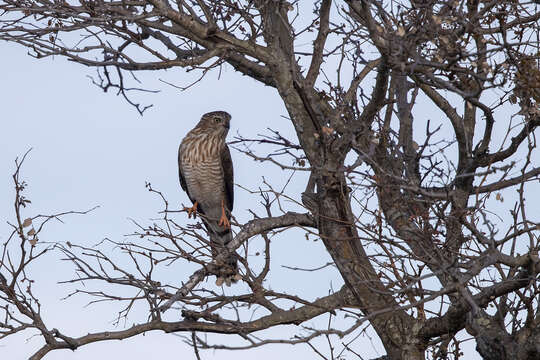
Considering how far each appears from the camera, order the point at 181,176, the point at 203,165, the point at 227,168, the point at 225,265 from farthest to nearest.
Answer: the point at 181,176 → the point at 227,168 → the point at 203,165 → the point at 225,265

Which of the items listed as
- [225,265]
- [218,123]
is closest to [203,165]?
[218,123]

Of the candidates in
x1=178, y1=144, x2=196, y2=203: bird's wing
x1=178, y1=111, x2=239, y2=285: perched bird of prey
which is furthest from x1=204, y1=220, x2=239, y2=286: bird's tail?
x1=178, y1=144, x2=196, y2=203: bird's wing

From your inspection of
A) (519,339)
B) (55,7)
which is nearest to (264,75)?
(55,7)

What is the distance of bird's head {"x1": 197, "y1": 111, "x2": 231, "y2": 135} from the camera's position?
33.6ft

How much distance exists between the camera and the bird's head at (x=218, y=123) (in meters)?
10.2

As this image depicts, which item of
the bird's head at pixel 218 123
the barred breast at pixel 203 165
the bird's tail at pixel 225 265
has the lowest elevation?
the bird's tail at pixel 225 265

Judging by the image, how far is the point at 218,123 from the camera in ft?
33.6

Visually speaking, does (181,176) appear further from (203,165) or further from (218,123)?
(218,123)

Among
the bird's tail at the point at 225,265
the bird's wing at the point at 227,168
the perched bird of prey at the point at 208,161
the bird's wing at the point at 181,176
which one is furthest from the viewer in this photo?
the bird's wing at the point at 181,176

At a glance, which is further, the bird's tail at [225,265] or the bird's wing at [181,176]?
the bird's wing at [181,176]

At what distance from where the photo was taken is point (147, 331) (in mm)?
6359

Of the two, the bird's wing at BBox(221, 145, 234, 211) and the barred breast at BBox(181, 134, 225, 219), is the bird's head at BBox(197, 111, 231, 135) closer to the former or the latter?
the barred breast at BBox(181, 134, 225, 219)

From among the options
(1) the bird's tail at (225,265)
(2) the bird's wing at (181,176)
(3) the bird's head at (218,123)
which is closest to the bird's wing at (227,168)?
(3) the bird's head at (218,123)

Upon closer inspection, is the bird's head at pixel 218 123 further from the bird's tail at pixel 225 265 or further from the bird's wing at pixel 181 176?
the bird's tail at pixel 225 265
